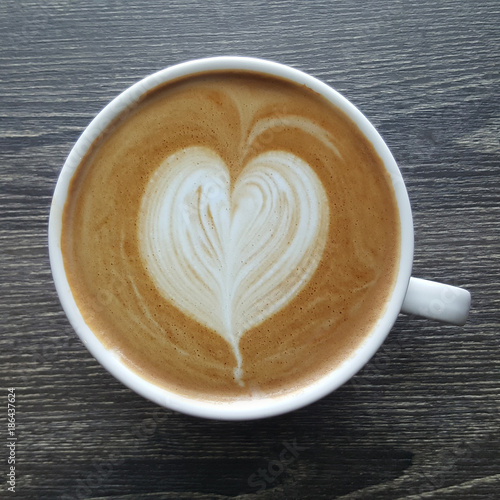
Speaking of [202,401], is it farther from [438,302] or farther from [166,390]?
[438,302]

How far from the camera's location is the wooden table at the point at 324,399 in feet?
3.90

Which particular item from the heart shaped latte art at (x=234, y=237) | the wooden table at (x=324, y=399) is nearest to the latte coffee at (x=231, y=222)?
the heart shaped latte art at (x=234, y=237)

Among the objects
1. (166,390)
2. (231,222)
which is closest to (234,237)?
(231,222)

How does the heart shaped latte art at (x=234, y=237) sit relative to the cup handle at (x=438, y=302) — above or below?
above

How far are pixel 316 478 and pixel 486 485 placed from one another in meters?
0.39

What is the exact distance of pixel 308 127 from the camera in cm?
99

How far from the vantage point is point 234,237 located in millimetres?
982

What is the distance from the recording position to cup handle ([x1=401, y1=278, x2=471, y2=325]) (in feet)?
3.28

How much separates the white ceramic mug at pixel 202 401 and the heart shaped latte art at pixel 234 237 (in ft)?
0.42

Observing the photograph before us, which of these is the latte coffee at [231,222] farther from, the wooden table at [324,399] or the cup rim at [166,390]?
the wooden table at [324,399]

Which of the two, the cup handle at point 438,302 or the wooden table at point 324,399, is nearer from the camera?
the cup handle at point 438,302

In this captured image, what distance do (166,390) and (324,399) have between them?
0.40 metres

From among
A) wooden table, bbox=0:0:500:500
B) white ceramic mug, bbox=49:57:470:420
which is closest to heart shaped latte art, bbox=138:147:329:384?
white ceramic mug, bbox=49:57:470:420

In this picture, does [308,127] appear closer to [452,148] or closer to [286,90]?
[286,90]
